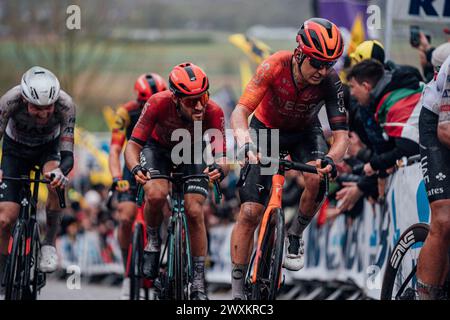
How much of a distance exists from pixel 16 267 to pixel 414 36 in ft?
19.4

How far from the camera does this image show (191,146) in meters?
10.8

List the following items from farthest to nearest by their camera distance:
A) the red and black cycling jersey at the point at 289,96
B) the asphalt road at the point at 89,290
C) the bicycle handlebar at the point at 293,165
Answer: the asphalt road at the point at 89,290 < the red and black cycling jersey at the point at 289,96 < the bicycle handlebar at the point at 293,165

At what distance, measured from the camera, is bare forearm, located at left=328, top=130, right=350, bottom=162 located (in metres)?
9.57

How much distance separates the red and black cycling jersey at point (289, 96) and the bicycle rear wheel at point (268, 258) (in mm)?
1097

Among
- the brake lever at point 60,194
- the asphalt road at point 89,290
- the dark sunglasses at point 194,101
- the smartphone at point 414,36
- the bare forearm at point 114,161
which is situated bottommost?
the asphalt road at point 89,290

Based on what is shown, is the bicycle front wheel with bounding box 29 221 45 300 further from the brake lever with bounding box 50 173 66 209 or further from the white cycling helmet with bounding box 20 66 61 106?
the white cycling helmet with bounding box 20 66 61 106

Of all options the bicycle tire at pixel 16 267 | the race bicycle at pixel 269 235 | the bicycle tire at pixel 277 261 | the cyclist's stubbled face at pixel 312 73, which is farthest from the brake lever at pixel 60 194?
the cyclist's stubbled face at pixel 312 73

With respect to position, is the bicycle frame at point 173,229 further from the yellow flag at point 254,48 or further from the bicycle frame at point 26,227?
the yellow flag at point 254,48

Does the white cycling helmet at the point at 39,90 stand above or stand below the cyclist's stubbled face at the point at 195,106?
above

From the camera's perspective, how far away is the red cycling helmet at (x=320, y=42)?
934 centimetres

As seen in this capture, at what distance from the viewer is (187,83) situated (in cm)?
1012

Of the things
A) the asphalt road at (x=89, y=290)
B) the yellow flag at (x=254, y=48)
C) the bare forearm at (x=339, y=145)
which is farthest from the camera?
the yellow flag at (x=254, y=48)

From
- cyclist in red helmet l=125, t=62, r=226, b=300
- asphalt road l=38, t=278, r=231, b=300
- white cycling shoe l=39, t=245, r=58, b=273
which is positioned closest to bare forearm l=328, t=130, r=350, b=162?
cyclist in red helmet l=125, t=62, r=226, b=300

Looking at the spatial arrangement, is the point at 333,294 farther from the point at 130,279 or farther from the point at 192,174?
the point at 192,174
